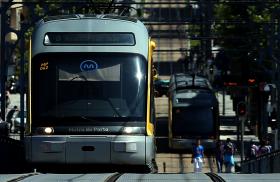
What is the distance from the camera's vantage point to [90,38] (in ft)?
69.2

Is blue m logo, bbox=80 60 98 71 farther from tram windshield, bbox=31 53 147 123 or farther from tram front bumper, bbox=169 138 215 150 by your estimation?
tram front bumper, bbox=169 138 215 150

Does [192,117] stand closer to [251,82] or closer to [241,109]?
[251,82]

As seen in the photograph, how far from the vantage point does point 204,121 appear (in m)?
48.4

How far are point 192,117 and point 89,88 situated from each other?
28543mm

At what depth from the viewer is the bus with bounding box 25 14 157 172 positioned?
2036cm

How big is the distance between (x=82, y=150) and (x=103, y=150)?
17.1 inches

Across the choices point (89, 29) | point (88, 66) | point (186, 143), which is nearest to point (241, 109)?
point (186, 143)

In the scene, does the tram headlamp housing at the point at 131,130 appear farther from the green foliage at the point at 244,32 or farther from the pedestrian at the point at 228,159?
the green foliage at the point at 244,32

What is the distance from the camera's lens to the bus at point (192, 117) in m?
47.9

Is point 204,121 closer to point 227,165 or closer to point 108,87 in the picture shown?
point 227,165

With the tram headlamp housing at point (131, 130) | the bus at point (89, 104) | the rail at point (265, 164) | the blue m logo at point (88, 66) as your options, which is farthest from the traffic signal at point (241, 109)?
the blue m logo at point (88, 66)

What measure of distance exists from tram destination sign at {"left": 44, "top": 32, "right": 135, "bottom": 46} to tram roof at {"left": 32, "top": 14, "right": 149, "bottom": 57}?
0.19 ft

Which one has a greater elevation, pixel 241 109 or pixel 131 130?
pixel 131 130

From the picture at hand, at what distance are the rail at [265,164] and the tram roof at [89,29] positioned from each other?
6.71 metres
